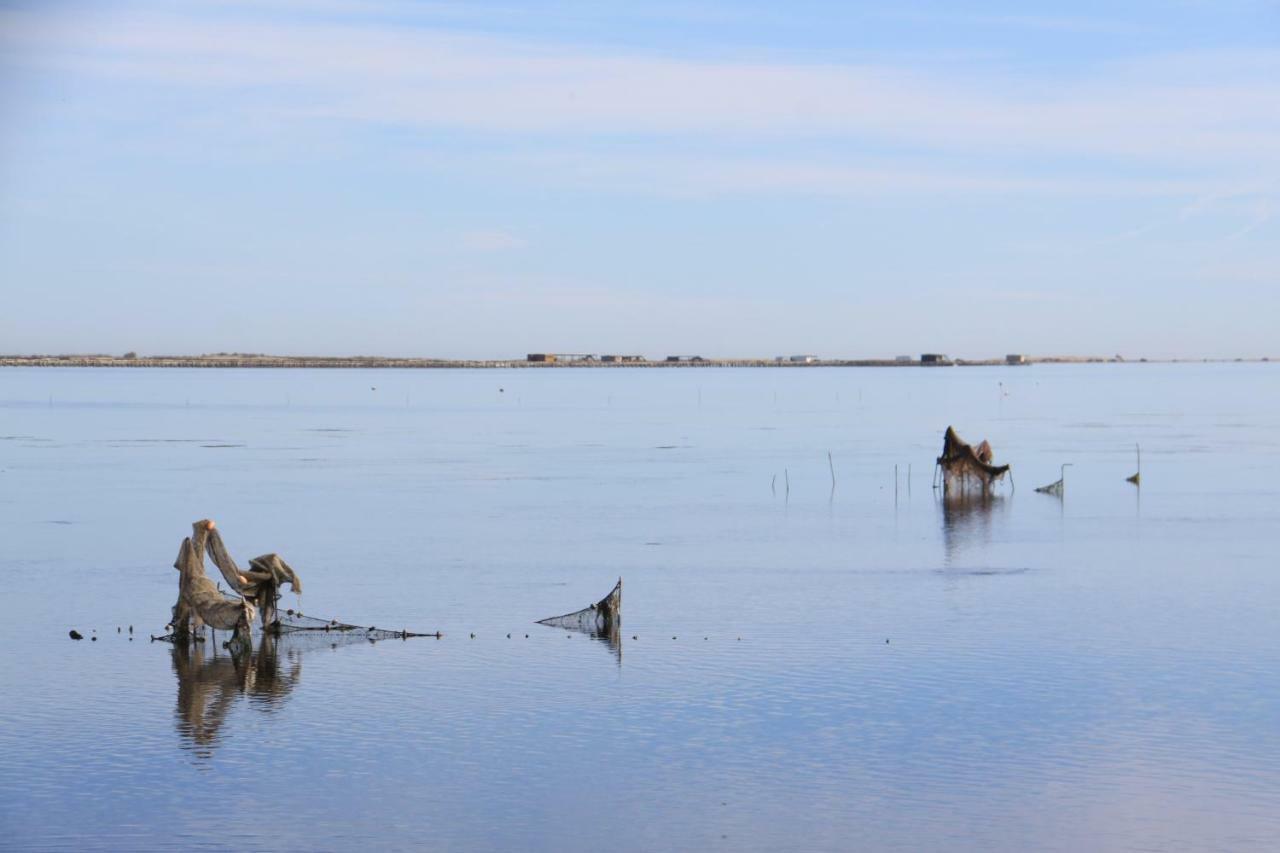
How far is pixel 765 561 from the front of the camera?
37.2 metres

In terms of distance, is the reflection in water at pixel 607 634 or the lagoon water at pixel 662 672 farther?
the reflection in water at pixel 607 634

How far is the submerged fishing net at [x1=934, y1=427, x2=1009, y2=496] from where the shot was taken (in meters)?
53.1

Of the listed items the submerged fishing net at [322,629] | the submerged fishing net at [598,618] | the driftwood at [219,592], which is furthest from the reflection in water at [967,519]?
the driftwood at [219,592]

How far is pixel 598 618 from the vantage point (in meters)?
A: 27.5

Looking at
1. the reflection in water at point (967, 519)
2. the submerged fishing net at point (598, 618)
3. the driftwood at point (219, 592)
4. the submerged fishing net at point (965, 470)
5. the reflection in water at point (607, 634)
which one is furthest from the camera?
the submerged fishing net at point (965, 470)

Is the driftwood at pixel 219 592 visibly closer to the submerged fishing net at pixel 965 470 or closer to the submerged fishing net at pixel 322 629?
the submerged fishing net at pixel 322 629

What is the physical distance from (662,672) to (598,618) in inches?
137

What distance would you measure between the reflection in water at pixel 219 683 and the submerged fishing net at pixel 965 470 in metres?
32.6

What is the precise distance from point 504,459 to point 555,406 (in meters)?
65.3

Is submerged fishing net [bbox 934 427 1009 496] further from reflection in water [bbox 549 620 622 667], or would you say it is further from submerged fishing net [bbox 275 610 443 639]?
submerged fishing net [bbox 275 610 443 639]

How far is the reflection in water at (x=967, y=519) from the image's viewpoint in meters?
41.4

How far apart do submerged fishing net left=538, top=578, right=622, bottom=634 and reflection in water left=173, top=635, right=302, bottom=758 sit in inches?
193

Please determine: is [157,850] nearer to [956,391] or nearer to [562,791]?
[562,791]

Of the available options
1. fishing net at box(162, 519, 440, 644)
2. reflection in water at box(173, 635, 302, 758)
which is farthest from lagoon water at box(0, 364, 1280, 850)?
fishing net at box(162, 519, 440, 644)
